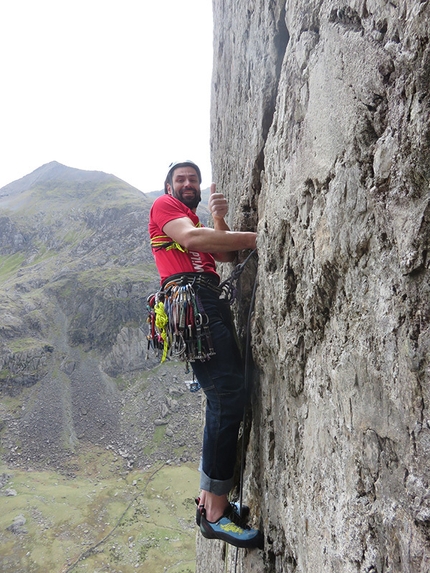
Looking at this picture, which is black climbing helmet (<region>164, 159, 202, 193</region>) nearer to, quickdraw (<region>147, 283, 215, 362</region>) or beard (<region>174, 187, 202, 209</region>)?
beard (<region>174, 187, 202, 209</region>)

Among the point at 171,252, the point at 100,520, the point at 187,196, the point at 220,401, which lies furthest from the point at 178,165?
the point at 100,520

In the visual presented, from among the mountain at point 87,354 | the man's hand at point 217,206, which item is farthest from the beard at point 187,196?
the mountain at point 87,354

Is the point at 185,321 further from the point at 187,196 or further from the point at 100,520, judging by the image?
the point at 100,520

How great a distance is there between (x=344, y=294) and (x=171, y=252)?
2.65m

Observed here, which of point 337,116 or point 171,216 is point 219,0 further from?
point 337,116

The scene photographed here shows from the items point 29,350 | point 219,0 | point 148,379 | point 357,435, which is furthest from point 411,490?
point 29,350

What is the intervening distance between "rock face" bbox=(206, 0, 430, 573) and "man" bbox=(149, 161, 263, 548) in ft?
1.12

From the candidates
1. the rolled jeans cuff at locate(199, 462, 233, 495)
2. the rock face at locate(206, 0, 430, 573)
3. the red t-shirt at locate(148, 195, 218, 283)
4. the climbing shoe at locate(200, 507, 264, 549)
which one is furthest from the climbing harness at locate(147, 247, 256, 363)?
the climbing shoe at locate(200, 507, 264, 549)

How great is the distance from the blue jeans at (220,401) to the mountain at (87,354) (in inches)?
1796

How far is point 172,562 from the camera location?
3594 centimetres

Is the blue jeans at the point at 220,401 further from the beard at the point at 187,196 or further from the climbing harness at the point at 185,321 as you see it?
the beard at the point at 187,196

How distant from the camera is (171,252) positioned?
5145 millimetres

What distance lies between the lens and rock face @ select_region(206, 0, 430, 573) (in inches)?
90.7

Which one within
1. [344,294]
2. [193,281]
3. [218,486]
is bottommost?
[218,486]
